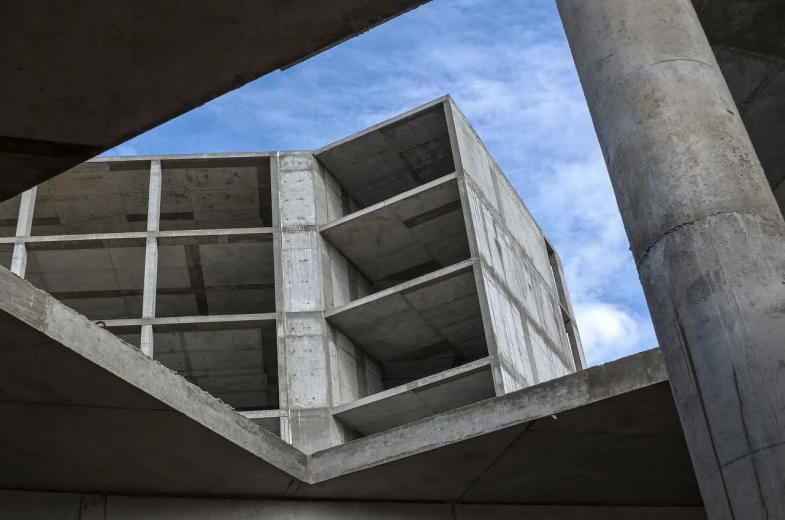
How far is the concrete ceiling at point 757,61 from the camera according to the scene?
25.2 ft

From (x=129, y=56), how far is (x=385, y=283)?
673 inches

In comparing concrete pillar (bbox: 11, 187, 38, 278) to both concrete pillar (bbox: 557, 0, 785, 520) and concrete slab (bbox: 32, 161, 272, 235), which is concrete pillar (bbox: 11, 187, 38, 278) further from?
concrete pillar (bbox: 557, 0, 785, 520)

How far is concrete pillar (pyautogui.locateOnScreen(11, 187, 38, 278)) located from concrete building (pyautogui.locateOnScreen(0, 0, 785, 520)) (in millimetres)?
58

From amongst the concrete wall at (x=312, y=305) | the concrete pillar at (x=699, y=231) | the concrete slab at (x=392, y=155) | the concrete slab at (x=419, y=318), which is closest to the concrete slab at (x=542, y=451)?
the concrete pillar at (x=699, y=231)

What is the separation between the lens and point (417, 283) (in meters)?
17.7

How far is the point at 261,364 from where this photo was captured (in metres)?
20.6

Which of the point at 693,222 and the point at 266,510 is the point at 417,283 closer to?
the point at 266,510

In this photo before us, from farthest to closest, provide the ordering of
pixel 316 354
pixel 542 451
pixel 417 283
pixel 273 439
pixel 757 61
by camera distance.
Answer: pixel 417 283 < pixel 316 354 < pixel 542 451 < pixel 273 439 < pixel 757 61

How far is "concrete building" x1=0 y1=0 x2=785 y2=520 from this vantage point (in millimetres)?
4023

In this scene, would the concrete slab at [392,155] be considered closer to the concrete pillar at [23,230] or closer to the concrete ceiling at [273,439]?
the concrete pillar at [23,230]

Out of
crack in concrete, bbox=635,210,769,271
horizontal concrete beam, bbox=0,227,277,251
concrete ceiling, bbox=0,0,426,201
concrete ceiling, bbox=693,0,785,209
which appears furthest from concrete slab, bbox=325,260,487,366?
concrete ceiling, bbox=0,0,426,201

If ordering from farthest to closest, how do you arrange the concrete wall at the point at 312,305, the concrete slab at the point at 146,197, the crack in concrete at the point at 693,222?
the concrete slab at the point at 146,197 → the concrete wall at the point at 312,305 → the crack in concrete at the point at 693,222

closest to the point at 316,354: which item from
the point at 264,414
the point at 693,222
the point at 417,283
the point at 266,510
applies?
the point at 264,414

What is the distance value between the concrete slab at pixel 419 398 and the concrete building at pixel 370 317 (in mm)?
52
